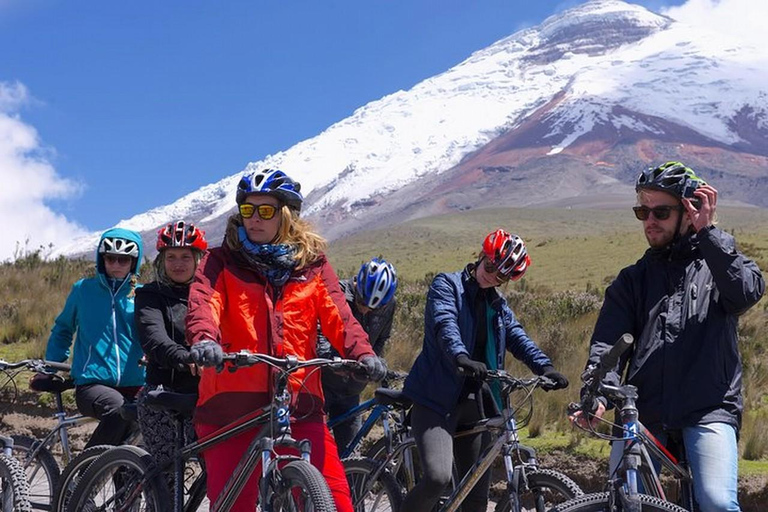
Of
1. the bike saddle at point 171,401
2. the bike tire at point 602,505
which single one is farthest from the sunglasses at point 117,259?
the bike tire at point 602,505

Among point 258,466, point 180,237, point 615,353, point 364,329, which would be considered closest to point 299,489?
point 258,466

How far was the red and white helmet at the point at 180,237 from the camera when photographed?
5.77m

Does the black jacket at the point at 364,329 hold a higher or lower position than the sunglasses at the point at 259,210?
lower

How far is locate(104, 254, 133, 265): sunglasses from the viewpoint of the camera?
6.29 meters

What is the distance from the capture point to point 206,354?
3787mm

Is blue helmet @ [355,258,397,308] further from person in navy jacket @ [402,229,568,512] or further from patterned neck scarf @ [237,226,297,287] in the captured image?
patterned neck scarf @ [237,226,297,287]

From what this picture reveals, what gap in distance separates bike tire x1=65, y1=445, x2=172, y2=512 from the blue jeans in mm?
2350

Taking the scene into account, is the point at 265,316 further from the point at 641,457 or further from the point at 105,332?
the point at 105,332

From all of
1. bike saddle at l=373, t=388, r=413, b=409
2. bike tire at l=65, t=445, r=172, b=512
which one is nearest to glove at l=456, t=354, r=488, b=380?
bike saddle at l=373, t=388, r=413, b=409

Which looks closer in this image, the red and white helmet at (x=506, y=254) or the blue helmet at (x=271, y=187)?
the blue helmet at (x=271, y=187)

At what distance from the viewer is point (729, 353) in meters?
4.02

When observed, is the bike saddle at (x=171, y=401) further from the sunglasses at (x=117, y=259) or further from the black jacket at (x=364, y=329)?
the sunglasses at (x=117, y=259)

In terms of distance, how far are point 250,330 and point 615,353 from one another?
1.61 m

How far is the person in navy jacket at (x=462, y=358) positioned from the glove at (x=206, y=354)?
1478 millimetres
